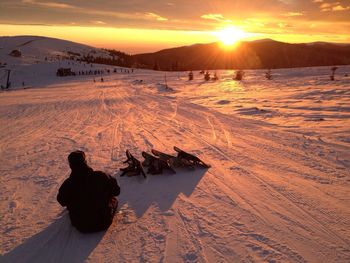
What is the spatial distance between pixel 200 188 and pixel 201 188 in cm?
2

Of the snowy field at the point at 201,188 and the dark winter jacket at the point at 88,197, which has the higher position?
the dark winter jacket at the point at 88,197

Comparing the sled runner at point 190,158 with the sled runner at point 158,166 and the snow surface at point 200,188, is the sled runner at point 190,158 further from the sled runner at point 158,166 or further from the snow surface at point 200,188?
A: the sled runner at point 158,166

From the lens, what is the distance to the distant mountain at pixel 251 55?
235ft

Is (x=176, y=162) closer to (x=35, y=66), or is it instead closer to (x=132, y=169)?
(x=132, y=169)

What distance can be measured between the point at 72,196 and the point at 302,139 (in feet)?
22.3

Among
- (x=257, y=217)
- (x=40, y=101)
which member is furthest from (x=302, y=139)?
(x=40, y=101)

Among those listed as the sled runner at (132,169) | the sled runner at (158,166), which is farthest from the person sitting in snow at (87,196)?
the sled runner at (158,166)

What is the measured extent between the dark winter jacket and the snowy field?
0.68 ft

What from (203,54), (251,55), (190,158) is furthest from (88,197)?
(203,54)

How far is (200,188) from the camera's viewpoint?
6406mm

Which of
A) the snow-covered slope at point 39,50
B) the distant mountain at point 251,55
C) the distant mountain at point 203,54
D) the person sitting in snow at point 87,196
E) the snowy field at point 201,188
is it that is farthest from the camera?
the distant mountain at point 251,55

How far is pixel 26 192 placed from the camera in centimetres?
649

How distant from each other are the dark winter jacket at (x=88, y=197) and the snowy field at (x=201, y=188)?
21 centimetres

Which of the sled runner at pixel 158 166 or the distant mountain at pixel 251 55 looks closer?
the sled runner at pixel 158 166
